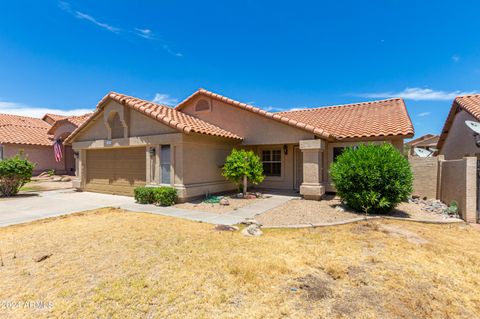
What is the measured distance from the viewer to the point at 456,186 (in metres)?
9.25

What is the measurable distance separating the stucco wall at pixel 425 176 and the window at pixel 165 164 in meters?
11.9

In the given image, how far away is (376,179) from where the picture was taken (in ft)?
28.7

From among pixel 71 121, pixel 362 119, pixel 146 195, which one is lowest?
pixel 146 195

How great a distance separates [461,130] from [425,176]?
18.3ft

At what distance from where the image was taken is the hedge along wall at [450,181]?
812 cm

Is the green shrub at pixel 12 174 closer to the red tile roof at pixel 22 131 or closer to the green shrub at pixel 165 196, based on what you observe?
the green shrub at pixel 165 196

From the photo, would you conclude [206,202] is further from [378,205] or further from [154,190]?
[378,205]

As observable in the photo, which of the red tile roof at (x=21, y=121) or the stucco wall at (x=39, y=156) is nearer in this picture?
the stucco wall at (x=39, y=156)

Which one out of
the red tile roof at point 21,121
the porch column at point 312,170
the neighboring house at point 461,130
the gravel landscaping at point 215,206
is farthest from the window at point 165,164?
the red tile roof at point 21,121

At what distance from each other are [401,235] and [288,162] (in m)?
8.91

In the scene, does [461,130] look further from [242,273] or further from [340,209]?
[242,273]

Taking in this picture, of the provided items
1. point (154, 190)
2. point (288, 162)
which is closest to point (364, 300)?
point (154, 190)

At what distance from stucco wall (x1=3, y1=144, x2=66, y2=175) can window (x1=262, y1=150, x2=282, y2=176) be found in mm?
22674

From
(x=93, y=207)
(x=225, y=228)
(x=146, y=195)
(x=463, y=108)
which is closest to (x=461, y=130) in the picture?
(x=463, y=108)
